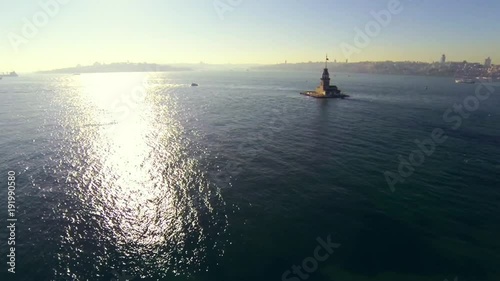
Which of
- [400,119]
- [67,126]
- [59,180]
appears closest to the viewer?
[59,180]

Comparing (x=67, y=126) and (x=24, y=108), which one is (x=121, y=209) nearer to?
(x=67, y=126)

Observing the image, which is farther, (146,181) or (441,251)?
(146,181)

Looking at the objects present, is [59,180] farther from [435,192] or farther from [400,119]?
[400,119]

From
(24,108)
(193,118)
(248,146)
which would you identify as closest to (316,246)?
(248,146)

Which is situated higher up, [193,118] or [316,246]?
[193,118]

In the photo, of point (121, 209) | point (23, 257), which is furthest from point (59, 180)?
point (23, 257)

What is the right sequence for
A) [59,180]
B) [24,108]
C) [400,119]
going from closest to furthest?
[59,180]
[400,119]
[24,108]
